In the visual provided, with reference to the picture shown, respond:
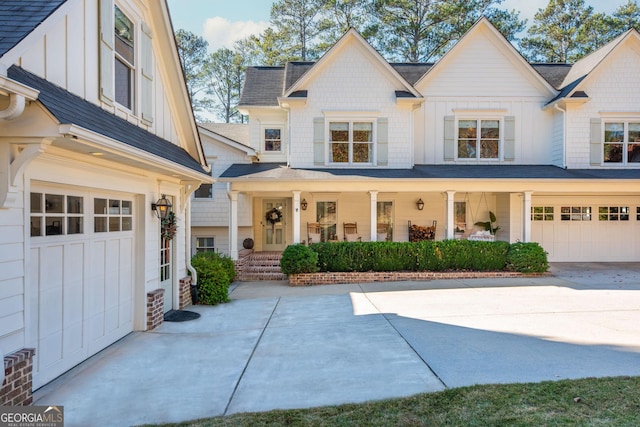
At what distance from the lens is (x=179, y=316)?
25.3 feet

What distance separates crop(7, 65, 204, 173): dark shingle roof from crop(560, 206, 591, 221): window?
1381 cm

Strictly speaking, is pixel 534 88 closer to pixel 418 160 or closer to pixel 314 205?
pixel 418 160

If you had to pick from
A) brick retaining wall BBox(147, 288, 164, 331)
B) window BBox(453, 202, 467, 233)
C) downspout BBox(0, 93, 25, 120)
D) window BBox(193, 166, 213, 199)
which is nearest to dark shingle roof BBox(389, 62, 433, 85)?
window BBox(453, 202, 467, 233)

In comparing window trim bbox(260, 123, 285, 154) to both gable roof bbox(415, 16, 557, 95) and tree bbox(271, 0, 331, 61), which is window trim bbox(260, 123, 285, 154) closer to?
gable roof bbox(415, 16, 557, 95)

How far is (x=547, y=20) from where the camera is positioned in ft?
81.5

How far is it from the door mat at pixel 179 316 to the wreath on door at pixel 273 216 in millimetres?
7953

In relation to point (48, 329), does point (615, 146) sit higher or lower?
higher

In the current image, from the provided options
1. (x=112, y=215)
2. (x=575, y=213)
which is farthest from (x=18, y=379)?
(x=575, y=213)

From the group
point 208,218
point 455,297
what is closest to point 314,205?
point 208,218

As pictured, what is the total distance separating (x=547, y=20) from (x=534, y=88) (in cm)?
1427

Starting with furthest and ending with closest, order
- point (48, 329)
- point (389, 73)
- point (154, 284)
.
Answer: point (389, 73)
point (154, 284)
point (48, 329)

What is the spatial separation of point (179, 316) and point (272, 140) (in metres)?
9.31

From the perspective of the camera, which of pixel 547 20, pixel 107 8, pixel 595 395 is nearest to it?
pixel 595 395

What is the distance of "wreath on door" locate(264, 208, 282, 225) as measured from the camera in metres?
15.8
